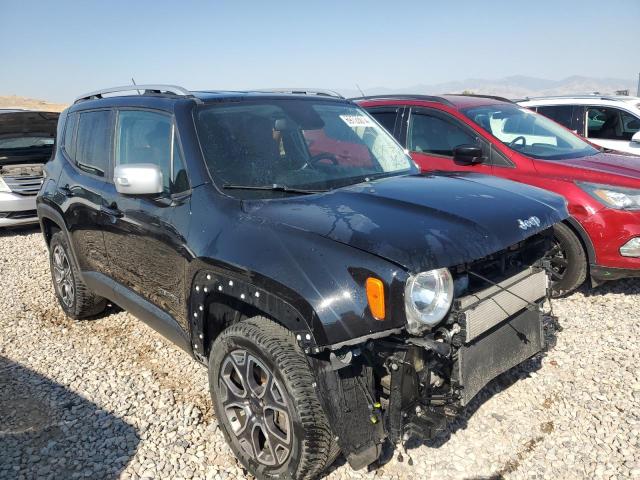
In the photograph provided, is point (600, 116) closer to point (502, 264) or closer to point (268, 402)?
point (502, 264)

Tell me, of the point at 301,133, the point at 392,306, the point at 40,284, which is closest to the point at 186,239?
the point at 301,133

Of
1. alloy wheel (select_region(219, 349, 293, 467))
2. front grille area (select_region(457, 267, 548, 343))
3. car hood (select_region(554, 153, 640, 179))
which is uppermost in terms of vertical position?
car hood (select_region(554, 153, 640, 179))

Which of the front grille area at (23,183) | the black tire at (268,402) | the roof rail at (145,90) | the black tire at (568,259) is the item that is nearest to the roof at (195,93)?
the roof rail at (145,90)

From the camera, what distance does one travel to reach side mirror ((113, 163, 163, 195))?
2861 millimetres

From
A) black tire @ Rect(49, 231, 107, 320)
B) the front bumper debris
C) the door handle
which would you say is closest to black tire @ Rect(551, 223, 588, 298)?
the front bumper debris

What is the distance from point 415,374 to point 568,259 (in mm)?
3064

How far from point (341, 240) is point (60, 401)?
251 centimetres

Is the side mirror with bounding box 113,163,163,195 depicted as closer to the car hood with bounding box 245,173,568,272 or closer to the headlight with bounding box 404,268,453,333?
the car hood with bounding box 245,173,568,272

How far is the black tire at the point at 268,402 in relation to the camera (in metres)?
2.38

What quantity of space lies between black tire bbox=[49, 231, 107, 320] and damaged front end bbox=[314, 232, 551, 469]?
3.04m

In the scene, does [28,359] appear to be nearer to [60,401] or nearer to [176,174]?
[60,401]

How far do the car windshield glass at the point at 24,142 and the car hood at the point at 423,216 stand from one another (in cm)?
804

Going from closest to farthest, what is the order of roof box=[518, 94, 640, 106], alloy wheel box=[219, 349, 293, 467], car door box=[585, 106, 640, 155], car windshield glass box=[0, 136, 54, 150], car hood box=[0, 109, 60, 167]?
alloy wheel box=[219, 349, 293, 467], car door box=[585, 106, 640, 155], roof box=[518, 94, 640, 106], car hood box=[0, 109, 60, 167], car windshield glass box=[0, 136, 54, 150]

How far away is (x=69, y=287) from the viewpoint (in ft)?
15.8
